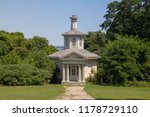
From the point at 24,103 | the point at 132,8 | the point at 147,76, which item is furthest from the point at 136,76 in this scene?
the point at 24,103

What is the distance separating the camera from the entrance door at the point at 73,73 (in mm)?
42625

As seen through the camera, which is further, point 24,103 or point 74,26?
point 74,26

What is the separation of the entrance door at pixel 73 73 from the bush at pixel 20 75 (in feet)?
13.5

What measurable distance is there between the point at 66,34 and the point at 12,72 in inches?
414

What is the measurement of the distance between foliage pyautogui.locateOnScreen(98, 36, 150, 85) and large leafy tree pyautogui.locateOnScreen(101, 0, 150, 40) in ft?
33.5

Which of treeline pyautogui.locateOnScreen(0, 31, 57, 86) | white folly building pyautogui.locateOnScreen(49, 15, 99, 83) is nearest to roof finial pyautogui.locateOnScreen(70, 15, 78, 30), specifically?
white folly building pyautogui.locateOnScreen(49, 15, 99, 83)

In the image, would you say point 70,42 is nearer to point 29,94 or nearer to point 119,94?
point 119,94

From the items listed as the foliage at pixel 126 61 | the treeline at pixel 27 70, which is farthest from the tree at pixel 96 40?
the foliage at pixel 126 61

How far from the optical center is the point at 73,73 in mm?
42750

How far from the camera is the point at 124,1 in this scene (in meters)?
52.7

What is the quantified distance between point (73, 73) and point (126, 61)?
700 centimetres

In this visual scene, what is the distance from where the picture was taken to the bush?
38.6m

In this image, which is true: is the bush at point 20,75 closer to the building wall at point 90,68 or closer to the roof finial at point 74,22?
the building wall at point 90,68

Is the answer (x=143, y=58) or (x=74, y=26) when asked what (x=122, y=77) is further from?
(x=74, y=26)
